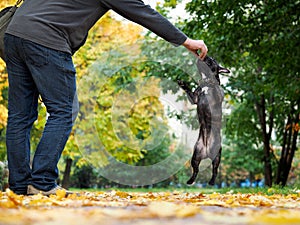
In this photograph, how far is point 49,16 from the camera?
3.45 metres

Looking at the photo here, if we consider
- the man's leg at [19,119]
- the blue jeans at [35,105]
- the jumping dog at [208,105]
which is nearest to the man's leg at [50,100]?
the blue jeans at [35,105]

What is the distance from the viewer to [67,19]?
3.49 metres

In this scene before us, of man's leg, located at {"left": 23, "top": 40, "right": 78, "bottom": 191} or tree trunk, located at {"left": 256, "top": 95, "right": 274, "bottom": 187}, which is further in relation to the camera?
tree trunk, located at {"left": 256, "top": 95, "right": 274, "bottom": 187}

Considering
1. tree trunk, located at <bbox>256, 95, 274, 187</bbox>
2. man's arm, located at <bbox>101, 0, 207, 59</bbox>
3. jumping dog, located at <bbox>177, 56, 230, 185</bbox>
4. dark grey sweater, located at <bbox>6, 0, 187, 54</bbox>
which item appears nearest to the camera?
dark grey sweater, located at <bbox>6, 0, 187, 54</bbox>

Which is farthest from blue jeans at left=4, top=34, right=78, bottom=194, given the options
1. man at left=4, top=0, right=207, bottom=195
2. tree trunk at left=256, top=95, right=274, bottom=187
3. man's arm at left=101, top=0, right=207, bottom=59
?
tree trunk at left=256, top=95, right=274, bottom=187

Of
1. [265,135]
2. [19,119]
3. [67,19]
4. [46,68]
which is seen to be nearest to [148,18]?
[67,19]

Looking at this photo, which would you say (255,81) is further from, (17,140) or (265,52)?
(17,140)

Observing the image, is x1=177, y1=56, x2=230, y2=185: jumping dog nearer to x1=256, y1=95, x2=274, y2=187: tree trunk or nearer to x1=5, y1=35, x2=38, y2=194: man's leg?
x1=5, y1=35, x2=38, y2=194: man's leg

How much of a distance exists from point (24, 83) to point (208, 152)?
1877 mm

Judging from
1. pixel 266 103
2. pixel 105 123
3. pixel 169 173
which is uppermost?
pixel 266 103

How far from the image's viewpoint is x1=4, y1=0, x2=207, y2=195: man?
3434 millimetres

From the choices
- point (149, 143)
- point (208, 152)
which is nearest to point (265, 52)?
point (208, 152)

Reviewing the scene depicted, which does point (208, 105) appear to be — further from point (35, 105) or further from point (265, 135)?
point (265, 135)

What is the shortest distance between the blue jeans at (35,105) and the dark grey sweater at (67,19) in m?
0.07
